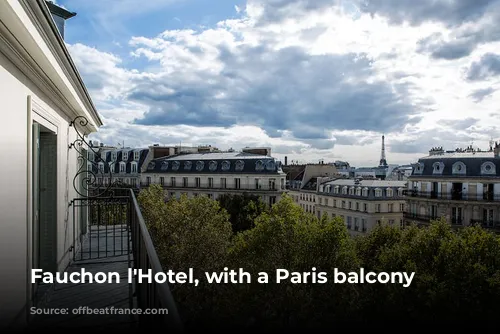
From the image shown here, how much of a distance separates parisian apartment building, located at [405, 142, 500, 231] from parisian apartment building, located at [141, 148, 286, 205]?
14.3 meters

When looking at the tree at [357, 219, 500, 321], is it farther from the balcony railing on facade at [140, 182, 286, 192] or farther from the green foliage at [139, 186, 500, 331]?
the balcony railing on facade at [140, 182, 286, 192]

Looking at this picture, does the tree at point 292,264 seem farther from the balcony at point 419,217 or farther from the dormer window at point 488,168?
the dormer window at point 488,168

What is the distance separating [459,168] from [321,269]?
27745 mm

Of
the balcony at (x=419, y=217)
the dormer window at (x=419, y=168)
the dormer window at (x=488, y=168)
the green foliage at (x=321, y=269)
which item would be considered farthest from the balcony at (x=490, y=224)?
the green foliage at (x=321, y=269)

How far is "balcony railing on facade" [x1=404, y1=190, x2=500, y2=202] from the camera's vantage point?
35.9 metres

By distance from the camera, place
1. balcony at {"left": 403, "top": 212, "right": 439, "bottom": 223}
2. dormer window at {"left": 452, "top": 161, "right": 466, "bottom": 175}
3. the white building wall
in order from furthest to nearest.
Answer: balcony at {"left": 403, "top": 212, "right": 439, "bottom": 223}, dormer window at {"left": 452, "top": 161, "right": 466, "bottom": 175}, the white building wall

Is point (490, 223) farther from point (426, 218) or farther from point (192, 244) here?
point (192, 244)

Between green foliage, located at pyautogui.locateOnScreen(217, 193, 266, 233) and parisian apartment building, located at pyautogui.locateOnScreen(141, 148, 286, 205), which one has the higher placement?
parisian apartment building, located at pyautogui.locateOnScreen(141, 148, 286, 205)

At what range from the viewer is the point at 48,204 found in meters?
6.23

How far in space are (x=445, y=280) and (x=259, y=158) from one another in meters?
35.5

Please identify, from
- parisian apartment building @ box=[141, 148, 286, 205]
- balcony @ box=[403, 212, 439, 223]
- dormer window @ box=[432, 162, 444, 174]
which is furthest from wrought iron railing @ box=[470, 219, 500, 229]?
parisian apartment building @ box=[141, 148, 286, 205]

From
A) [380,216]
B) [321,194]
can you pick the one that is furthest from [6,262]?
[321,194]

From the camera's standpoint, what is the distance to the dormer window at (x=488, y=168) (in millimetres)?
36094

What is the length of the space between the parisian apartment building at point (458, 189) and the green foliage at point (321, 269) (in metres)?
20.1
